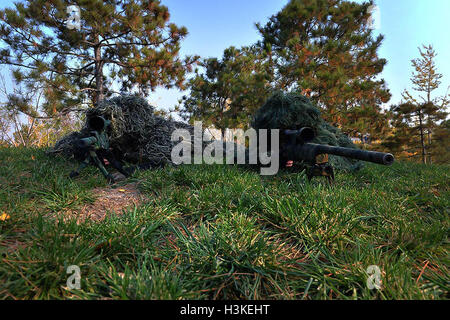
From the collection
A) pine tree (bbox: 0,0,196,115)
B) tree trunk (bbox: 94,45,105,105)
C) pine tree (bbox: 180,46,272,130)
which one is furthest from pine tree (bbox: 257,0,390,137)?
tree trunk (bbox: 94,45,105,105)

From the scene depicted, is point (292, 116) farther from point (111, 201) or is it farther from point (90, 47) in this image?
point (90, 47)

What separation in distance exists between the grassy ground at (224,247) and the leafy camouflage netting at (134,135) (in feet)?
3.38

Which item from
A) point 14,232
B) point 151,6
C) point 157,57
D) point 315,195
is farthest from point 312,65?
point 14,232

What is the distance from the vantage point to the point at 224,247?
1.08 m

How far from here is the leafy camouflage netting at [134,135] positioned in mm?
2689

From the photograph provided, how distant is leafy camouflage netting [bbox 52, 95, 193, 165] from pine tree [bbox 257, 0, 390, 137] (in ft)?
18.7

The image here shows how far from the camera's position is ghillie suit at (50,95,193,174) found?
2689 millimetres

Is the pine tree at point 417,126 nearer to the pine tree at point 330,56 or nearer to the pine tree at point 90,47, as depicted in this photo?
the pine tree at point 330,56

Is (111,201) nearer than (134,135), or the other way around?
(111,201)

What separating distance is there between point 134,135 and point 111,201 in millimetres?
1316

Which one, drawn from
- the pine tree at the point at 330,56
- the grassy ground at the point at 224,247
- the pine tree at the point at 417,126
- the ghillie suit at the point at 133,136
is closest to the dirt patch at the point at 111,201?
the grassy ground at the point at 224,247

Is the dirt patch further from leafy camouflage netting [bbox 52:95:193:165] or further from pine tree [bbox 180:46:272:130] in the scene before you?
pine tree [bbox 180:46:272:130]

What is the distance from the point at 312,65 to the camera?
25.7ft

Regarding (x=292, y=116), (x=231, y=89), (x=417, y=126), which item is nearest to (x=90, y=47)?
(x=231, y=89)
